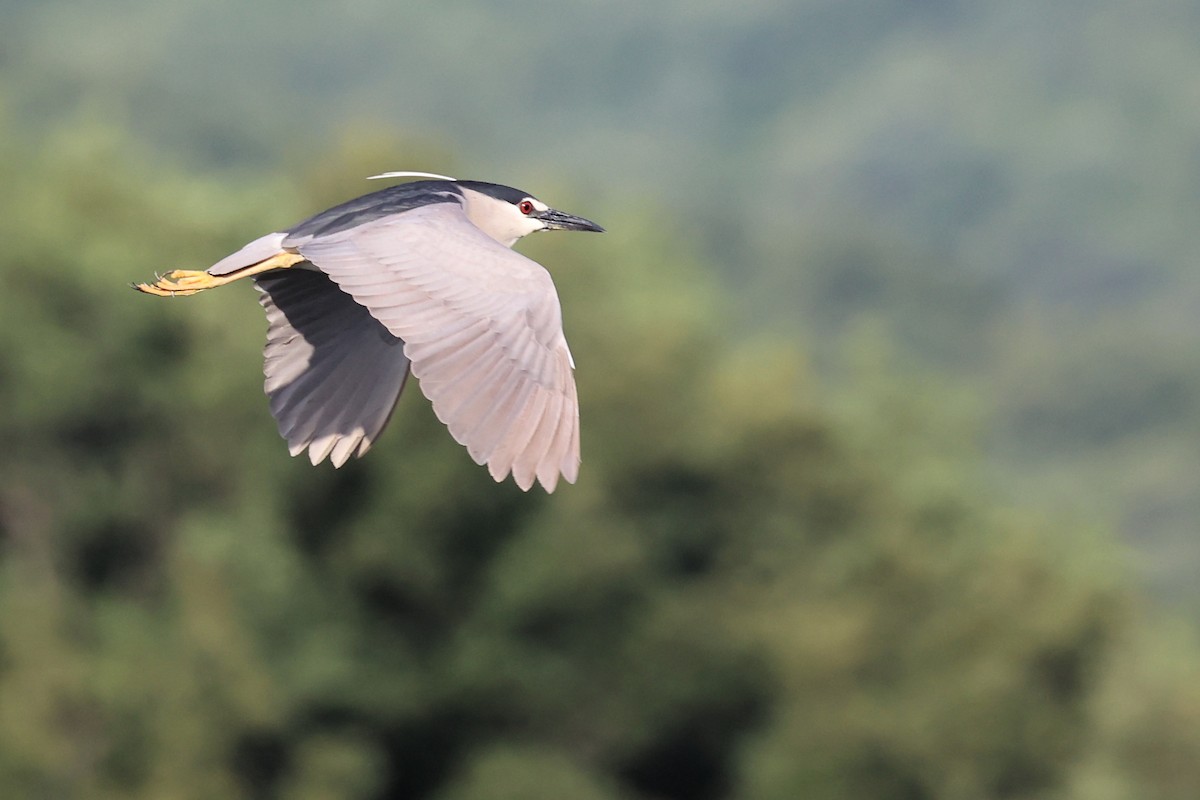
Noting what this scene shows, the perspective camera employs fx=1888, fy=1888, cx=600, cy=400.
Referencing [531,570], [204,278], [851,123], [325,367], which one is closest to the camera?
[204,278]

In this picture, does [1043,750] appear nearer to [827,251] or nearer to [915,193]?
[827,251]

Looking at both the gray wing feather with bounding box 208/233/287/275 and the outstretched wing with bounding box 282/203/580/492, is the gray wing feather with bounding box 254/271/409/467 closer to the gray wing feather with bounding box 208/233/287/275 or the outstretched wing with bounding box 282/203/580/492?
the gray wing feather with bounding box 208/233/287/275

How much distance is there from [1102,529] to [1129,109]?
521 ft

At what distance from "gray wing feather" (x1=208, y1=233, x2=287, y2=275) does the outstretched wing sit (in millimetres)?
53

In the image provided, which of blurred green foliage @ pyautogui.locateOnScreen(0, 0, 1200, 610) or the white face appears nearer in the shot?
the white face

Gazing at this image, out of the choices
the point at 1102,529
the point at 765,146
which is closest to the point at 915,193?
the point at 765,146

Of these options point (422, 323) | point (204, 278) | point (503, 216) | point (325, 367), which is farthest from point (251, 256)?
point (503, 216)

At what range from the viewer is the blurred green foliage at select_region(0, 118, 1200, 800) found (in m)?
19.4

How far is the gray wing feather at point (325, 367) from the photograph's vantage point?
6.54 m

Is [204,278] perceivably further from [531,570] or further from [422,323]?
[531,570]

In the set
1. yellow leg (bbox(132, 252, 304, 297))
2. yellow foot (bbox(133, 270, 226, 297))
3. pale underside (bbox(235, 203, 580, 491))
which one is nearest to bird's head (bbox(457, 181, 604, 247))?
pale underside (bbox(235, 203, 580, 491))

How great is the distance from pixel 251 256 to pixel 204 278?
0.82 feet

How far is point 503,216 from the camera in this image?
23.5 ft

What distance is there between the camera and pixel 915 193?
549ft
